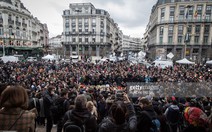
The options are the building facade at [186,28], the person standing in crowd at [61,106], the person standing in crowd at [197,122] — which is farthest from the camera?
the building facade at [186,28]

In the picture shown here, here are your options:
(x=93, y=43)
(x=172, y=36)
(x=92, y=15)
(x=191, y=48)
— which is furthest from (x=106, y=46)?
(x=191, y=48)

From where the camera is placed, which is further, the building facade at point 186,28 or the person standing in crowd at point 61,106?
the building facade at point 186,28

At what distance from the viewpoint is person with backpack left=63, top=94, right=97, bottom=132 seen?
2.75 meters

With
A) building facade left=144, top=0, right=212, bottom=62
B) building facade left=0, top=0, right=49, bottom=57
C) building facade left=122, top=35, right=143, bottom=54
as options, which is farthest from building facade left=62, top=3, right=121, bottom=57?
building facade left=122, top=35, right=143, bottom=54

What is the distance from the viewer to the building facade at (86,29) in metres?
64.7

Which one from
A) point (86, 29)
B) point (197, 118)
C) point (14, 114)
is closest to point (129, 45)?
point (86, 29)

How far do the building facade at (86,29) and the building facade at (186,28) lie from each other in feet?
84.0

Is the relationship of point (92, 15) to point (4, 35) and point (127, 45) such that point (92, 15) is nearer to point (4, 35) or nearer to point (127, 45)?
point (4, 35)

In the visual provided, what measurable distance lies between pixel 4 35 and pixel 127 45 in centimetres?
13161

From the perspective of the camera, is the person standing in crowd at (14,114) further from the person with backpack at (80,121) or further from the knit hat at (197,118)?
the knit hat at (197,118)

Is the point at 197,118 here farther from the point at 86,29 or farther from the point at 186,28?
the point at 86,29

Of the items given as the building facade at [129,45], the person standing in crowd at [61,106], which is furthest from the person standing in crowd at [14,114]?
the building facade at [129,45]

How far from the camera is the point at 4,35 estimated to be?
4244 centimetres

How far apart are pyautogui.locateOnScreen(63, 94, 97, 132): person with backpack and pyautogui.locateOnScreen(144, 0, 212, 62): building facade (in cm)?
5106
